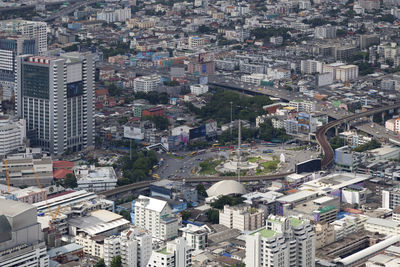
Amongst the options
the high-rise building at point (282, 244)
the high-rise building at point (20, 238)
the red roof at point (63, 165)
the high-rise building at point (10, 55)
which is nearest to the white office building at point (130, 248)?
the high-rise building at point (20, 238)

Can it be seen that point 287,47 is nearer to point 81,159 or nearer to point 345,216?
point 81,159

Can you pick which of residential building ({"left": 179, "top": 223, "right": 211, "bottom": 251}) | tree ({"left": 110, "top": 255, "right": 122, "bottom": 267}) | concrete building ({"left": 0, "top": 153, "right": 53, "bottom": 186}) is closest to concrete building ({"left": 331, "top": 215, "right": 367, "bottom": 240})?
residential building ({"left": 179, "top": 223, "right": 211, "bottom": 251})

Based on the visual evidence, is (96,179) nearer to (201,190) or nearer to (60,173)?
(60,173)

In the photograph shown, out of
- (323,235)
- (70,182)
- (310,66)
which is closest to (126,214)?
(70,182)

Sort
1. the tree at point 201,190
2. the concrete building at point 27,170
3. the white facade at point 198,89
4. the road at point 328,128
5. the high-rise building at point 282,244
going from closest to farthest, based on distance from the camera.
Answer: the high-rise building at point 282,244
the tree at point 201,190
the concrete building at point 27,170
the road at point 328,128
the white facade at point 198,89

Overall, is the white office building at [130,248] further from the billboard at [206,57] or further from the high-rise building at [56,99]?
the billboard at [206,57]
